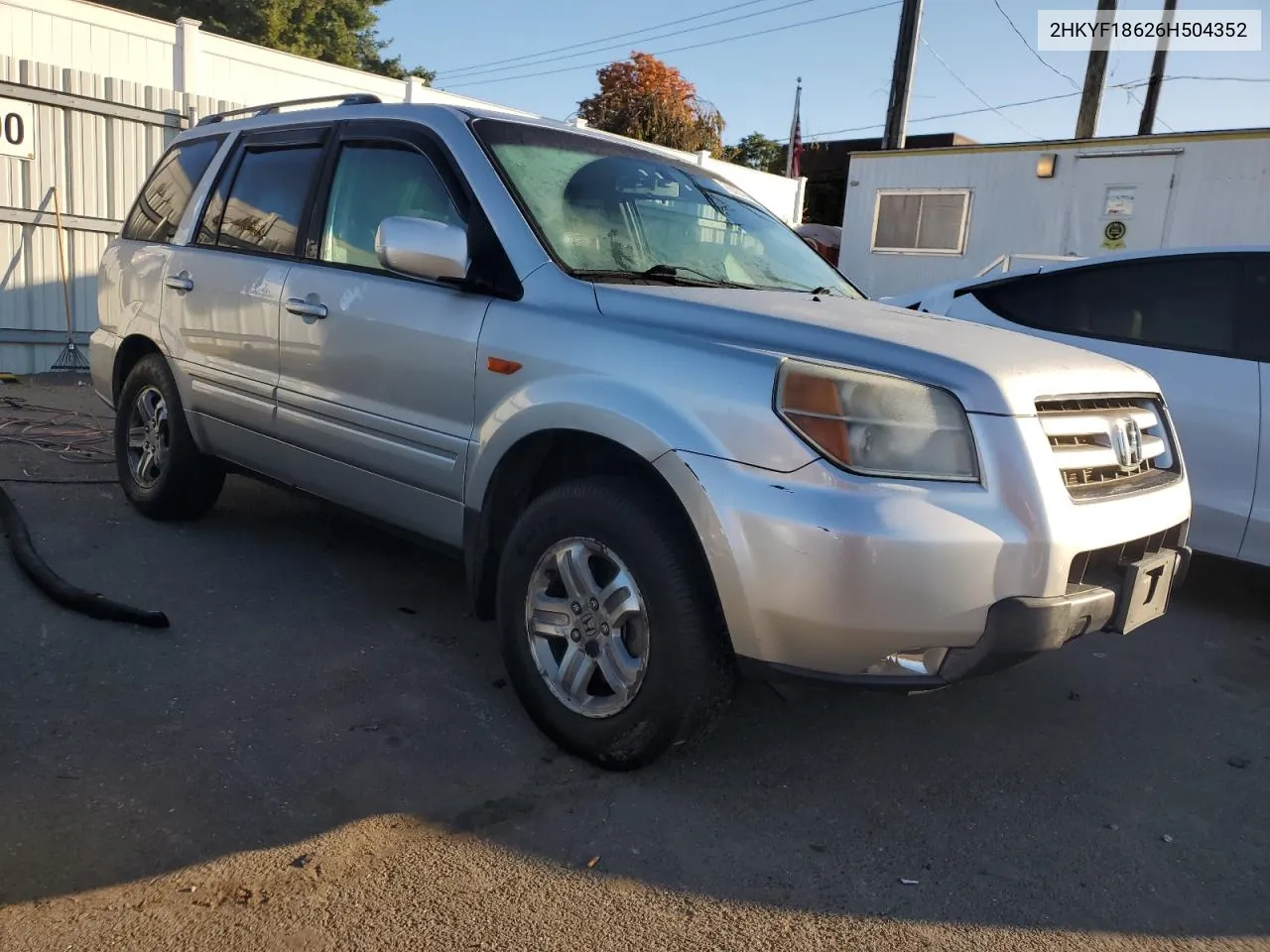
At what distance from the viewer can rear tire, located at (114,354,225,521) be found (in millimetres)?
4730

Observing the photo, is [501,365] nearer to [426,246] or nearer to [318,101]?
[426,246]

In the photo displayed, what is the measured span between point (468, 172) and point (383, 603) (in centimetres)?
180

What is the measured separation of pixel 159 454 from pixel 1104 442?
4.18 m

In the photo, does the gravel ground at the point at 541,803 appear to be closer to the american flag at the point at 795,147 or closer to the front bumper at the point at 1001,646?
the front bumper at the point at 1001,646

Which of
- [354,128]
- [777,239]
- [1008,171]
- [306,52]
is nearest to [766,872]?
[777,239]

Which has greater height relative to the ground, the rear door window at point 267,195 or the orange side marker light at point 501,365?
the rear door window at point 267,195

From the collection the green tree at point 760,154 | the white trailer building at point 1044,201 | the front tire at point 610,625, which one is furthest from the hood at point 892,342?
the green tree at point 760,154

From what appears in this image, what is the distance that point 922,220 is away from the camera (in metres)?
13.9

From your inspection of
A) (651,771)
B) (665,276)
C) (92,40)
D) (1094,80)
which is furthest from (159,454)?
(1094,80)

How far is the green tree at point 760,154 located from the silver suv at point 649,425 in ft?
126

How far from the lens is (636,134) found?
3306 centimetres

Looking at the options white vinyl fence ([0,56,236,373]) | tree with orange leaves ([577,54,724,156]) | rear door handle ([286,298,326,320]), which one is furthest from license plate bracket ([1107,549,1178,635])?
tree with orange leaves ([577,54,724,156])

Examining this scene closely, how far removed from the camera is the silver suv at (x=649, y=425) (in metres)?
2.44

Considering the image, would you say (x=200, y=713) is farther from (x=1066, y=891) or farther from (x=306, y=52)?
(x=306, y=52)
